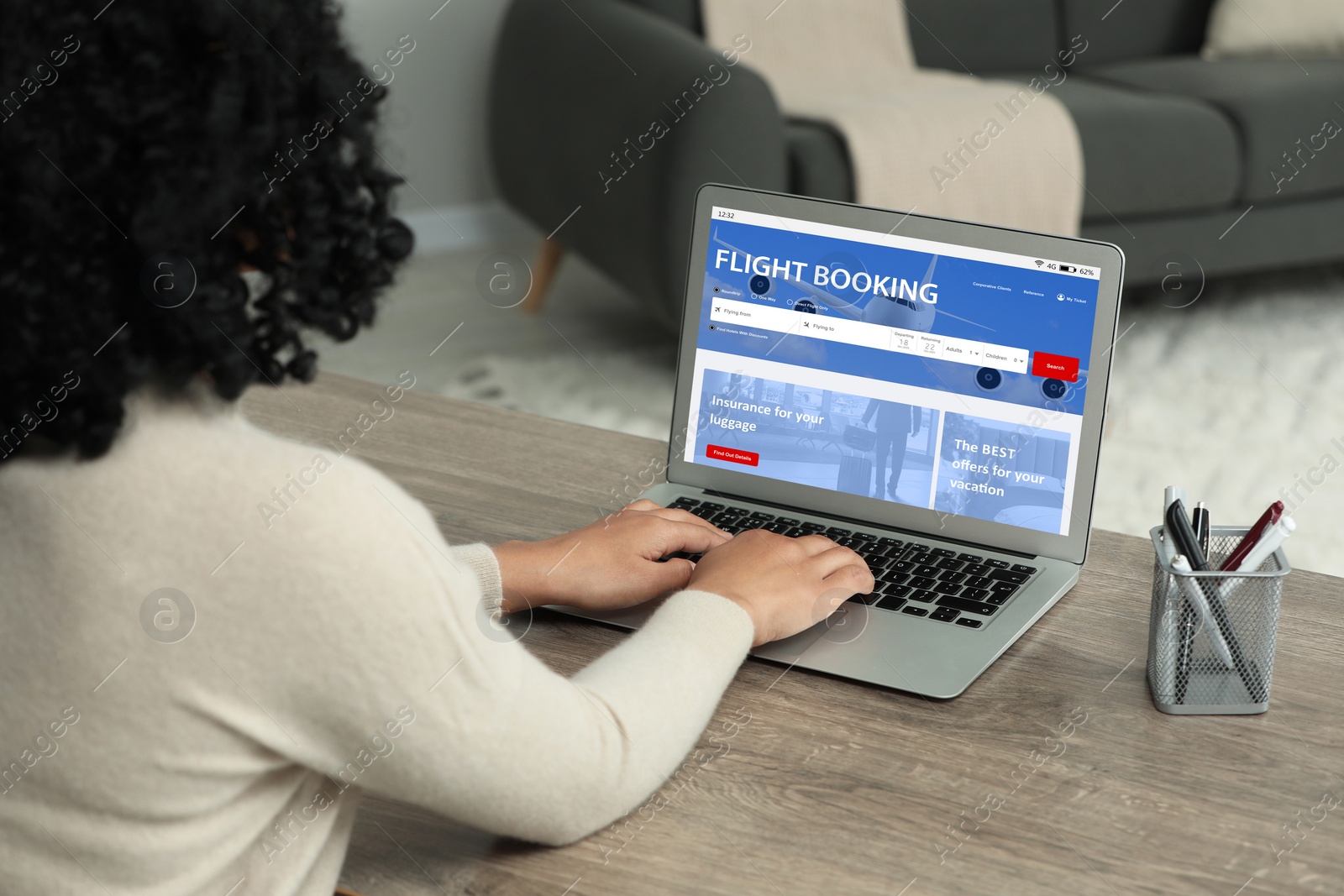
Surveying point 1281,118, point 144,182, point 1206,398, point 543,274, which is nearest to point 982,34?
point 1281,118

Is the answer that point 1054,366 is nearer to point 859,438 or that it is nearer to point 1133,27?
point 859,438

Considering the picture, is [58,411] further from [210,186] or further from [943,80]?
[943,80]

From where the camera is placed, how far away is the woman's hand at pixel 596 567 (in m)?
0.88

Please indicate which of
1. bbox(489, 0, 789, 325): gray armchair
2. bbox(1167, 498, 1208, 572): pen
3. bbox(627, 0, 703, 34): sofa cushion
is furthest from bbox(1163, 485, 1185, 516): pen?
bbox(627, 0, 703, 34): sofa cushion

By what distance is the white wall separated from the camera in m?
3.47

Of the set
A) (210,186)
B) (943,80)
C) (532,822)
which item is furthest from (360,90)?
(943,80)

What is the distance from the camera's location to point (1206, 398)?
9.05 ft

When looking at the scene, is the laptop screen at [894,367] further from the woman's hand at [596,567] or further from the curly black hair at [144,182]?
the curly black hair at [144,182]

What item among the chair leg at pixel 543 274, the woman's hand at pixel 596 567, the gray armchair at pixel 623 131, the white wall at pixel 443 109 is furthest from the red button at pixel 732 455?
the white wall at pixel 443 109

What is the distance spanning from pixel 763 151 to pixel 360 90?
6.49ft

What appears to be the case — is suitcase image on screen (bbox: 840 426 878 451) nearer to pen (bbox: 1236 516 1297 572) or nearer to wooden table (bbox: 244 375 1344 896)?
wooden table (bbox: 244 375 1344 896)

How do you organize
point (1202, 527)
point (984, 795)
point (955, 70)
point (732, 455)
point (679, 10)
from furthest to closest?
point (955, 70) → point (679, 10) → point (732, 455) → point (1202, 527) → point (984, 795)

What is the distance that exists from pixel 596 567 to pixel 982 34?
109 inches

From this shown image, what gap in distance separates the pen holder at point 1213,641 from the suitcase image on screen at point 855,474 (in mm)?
275
